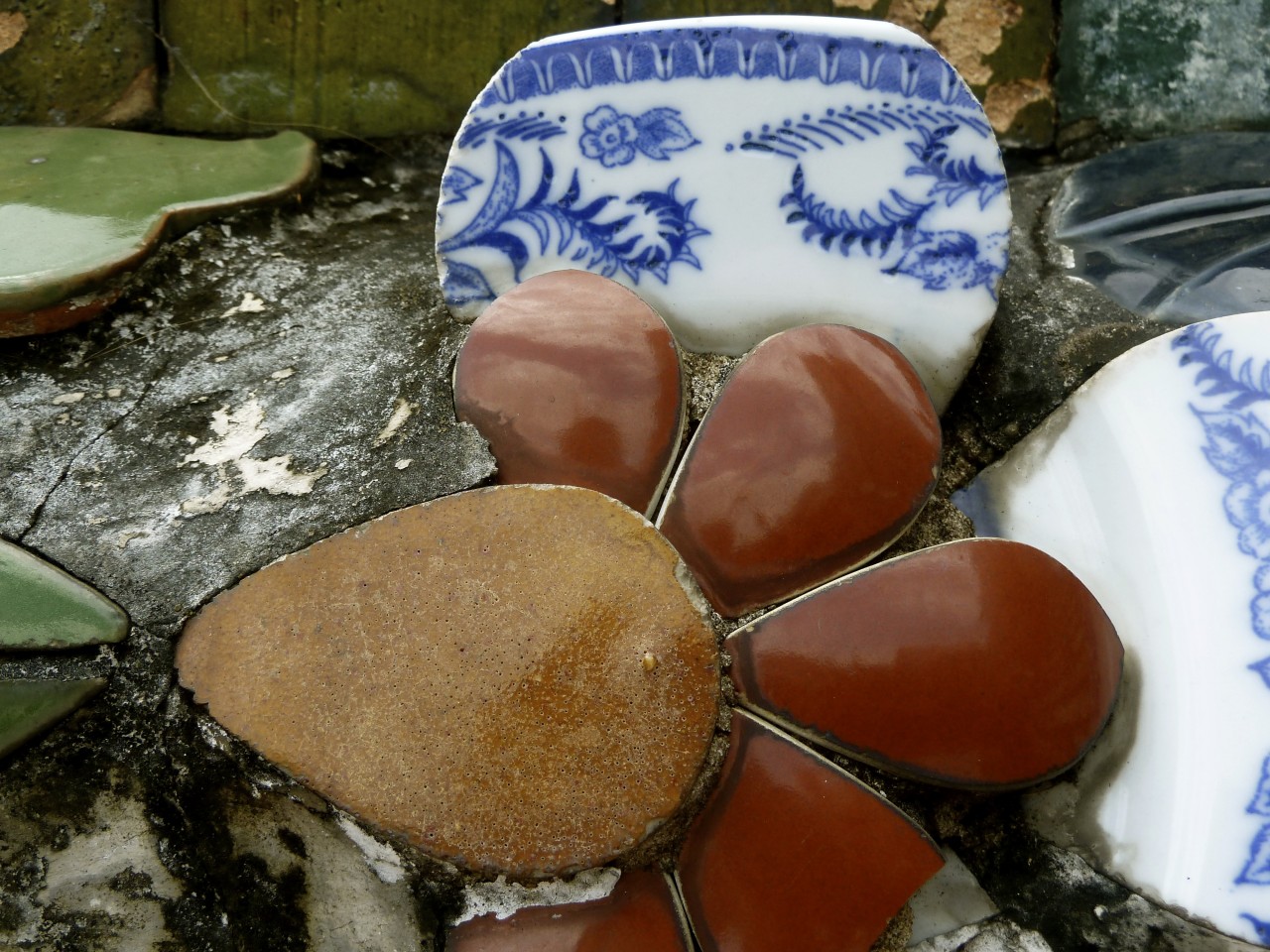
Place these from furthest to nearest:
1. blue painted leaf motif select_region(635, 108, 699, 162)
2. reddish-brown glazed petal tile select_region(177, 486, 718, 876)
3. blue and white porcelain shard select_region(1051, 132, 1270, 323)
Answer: blue and white porcelain shard select_region(1051, 132, 1270, 323)
blue painted leaf motif select_region(635, 108, 699, 162)
reddish-brown glazed petal tile select_region(177, 486, 718, 876)

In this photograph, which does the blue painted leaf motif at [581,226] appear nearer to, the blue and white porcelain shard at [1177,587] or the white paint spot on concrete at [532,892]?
the blue and white porcelain shard at [1177,587]

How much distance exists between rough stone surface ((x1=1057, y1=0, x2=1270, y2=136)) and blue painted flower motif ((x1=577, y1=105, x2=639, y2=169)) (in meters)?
0.92

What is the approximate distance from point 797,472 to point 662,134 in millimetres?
470

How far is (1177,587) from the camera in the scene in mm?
1068

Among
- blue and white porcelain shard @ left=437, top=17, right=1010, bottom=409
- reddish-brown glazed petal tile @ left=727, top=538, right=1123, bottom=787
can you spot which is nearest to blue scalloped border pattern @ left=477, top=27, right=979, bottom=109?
blue and white porcelain shard @ left=437, top=17, right=1010, bottom=409

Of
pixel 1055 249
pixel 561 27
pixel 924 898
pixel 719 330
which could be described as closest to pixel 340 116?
pixel 561 27

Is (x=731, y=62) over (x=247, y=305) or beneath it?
over

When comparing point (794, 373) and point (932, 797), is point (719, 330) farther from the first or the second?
point (932, 797)

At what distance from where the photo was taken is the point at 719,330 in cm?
127

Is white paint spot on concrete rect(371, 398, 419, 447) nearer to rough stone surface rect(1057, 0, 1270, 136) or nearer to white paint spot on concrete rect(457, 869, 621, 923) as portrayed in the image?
white paint spot on concrete rect(457, 869, 621, 923)

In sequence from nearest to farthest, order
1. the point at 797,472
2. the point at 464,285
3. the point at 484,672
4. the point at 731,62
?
the point at 484,672 → the point at 797,472 → the point at 731,62 → the point at 464,285

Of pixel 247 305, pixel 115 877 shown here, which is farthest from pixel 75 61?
pixel 115 877

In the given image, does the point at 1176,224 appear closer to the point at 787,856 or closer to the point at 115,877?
the point at 787,856

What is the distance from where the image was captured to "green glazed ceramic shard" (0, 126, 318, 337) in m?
1.26
